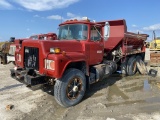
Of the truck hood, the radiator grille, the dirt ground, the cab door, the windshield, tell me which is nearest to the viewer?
the dirt ground

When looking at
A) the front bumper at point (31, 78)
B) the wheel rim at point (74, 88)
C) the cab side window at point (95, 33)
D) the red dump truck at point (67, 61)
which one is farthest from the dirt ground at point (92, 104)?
the cab side window at point (95, 33)

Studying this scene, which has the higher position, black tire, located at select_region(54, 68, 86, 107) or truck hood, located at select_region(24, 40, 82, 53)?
truck hood, located at select_region(24, 40, 82, 53)

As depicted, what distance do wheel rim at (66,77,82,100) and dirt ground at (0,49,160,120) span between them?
1.15 feet

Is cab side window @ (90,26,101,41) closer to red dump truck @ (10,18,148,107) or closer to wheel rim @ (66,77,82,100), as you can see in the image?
red dump truck @ (10,18,148,107)

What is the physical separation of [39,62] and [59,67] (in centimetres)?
76

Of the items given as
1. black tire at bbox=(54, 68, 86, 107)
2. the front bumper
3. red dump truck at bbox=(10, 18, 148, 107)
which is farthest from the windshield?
the front bumper

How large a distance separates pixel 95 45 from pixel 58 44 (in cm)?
182

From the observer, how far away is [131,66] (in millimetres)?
11320

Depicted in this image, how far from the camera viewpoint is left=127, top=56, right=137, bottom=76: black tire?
36.8 feet

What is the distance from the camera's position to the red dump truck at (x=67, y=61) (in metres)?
5.81

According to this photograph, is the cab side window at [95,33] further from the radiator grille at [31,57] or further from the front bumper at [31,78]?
the front bumper at [31,78]

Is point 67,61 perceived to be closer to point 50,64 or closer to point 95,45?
point 50,64

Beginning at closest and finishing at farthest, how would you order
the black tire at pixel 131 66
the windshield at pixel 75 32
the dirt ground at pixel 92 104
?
the dirt ground at pixel 92 104 → the windshield at pixel 75 32 → the black tire at pixel 131 66

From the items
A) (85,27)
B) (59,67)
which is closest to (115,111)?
(59,67)
